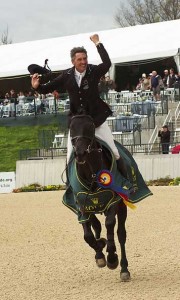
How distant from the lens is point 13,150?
113 feet

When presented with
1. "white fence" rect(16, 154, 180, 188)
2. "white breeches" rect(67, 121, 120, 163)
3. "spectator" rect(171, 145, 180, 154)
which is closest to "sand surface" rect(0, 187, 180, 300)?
"white breeches" rect(67, 121, 120, 163)

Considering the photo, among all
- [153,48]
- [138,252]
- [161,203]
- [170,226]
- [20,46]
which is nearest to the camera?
[138,252]

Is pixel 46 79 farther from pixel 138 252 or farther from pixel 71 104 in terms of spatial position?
pixel 138 252

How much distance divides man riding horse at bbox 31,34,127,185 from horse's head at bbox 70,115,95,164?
1.13ft

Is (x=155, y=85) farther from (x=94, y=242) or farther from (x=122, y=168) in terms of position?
(x=94, y=242)

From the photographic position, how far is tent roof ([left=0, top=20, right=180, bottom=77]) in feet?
116

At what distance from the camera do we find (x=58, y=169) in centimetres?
2681

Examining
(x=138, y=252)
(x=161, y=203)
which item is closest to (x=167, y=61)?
(x=161, y=203)

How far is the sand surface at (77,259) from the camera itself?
9.04 m

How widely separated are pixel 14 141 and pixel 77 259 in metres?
24.4

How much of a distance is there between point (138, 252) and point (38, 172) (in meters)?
15.8

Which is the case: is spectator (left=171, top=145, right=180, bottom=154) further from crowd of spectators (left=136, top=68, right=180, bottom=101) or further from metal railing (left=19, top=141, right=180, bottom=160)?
crowd of spectators (left=136, top=68, right=180, bottom=101)

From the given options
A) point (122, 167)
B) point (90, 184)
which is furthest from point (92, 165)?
point (122, 167)

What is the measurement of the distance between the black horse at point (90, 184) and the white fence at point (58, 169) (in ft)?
52.2
